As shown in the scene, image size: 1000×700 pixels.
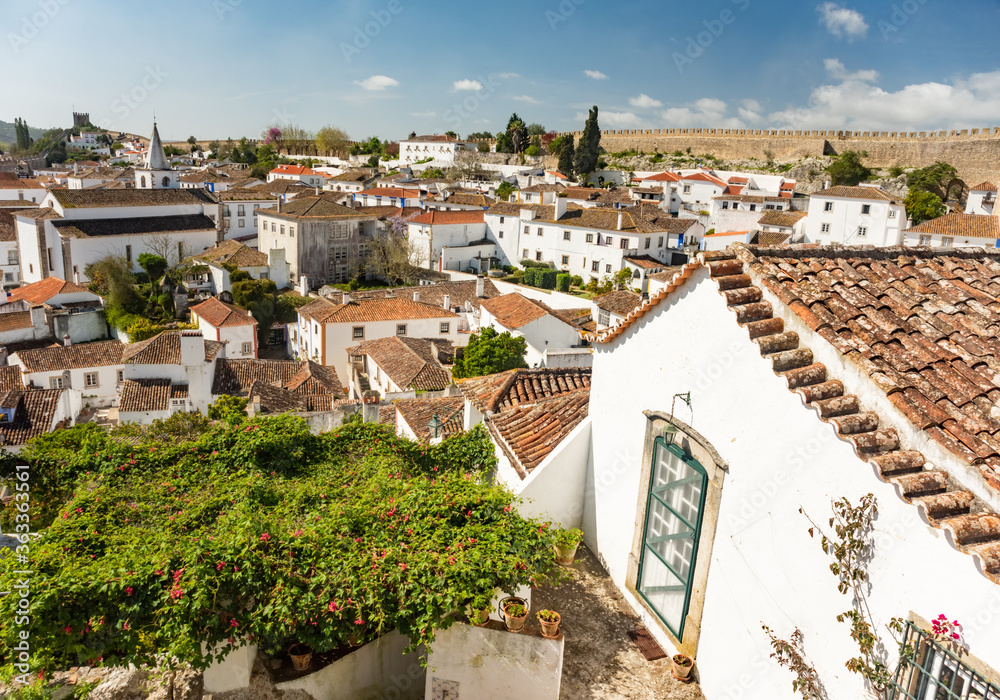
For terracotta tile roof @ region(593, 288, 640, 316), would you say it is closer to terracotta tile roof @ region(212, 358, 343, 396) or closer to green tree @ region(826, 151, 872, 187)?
terracotta tile roof @ region(212, 358, 343, 396)

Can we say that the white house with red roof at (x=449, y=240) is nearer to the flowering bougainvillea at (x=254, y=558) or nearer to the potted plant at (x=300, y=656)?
the flowering bougainvillea at (x=254, y=558)

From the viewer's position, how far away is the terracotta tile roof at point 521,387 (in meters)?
10.4

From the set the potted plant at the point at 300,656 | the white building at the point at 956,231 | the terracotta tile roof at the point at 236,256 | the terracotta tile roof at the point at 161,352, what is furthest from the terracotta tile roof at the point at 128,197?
the white building at the point at 956,231

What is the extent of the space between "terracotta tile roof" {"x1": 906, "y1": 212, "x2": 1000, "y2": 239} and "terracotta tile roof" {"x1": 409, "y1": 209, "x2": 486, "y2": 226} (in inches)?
1256

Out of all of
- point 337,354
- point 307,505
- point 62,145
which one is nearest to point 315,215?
point 337,354

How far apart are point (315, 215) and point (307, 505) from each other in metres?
45.0

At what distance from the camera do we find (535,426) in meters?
8.99

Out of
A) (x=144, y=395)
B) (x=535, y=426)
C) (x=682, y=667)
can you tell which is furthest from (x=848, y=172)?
(x=682, y=667)

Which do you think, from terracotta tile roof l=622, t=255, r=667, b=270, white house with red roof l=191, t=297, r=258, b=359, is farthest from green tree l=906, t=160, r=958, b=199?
white house with red roof l=191, t=297, r=258, b=359

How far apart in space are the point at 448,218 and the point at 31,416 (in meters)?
34.5

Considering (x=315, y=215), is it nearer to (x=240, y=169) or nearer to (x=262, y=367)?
(x=262, y=367)

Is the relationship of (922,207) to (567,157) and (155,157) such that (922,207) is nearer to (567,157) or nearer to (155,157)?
(567,157)

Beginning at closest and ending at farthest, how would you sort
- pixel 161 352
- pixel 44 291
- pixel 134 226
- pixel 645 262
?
pixel 161 352 → pixel 44 291 → pixel 645 262 → pixel 134 226

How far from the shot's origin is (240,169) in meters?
95.1
